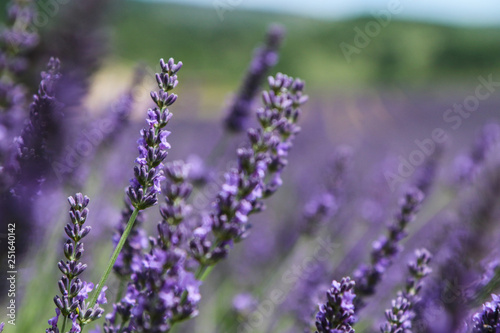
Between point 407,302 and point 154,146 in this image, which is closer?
point 154,146

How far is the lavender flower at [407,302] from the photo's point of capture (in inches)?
46.5

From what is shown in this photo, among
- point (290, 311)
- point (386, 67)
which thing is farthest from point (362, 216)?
point (386, 67)

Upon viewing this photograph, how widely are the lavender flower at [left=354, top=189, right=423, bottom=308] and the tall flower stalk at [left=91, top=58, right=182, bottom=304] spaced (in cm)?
66

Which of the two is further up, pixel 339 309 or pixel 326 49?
pixel 326 49

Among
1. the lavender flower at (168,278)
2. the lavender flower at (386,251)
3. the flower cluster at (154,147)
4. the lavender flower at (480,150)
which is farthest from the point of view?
the lavender flower at (480,150)

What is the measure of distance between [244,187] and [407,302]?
454 mm

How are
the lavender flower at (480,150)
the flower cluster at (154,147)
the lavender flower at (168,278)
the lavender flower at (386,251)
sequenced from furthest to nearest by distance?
the lavender flower at (480,150) < the lavender flower at (386,251) < the flower cluster at (154,147) < the lavender flower at (168,278)

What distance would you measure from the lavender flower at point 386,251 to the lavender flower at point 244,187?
1.36ft

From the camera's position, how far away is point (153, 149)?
3.45 feet

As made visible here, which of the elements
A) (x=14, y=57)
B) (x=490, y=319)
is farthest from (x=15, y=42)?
(x=490, y=319)

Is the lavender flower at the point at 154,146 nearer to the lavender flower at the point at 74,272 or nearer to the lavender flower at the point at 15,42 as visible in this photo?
the lavender flower at the point at 74,272

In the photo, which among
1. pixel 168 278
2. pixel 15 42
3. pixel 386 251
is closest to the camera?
pixel 168 278

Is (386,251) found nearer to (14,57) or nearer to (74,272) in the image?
(74,272)

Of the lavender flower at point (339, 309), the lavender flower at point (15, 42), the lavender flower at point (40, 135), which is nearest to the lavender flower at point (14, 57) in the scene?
the lavender flower at point (15, 42)
